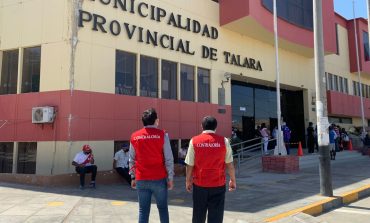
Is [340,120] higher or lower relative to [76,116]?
higher

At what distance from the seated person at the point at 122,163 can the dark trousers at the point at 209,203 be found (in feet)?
23.7

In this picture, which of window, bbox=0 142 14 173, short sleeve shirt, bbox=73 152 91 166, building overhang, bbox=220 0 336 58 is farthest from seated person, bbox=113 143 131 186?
building overhang, bbox=220 0 336 58

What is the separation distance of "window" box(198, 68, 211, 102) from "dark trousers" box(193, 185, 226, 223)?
1151 cm

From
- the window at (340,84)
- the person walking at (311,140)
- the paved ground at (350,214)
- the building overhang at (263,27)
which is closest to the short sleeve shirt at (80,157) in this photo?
the paved ground at (350,214)

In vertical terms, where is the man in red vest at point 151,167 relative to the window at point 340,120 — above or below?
below

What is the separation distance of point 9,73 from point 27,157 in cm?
312

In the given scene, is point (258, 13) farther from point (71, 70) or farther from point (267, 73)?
point (71, 70)

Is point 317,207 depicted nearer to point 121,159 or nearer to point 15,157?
point 121,159

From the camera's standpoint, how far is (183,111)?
1537cm

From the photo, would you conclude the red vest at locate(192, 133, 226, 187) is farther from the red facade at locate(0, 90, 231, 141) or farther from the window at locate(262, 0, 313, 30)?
the window at locate(262, 0, 313, 30)

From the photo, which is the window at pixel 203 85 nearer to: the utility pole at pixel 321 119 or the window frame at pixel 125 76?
the window frame at pixel 125 76

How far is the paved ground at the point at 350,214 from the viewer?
7.18 meters

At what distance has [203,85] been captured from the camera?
16.6 metres

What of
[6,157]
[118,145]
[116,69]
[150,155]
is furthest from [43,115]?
[150,155]
